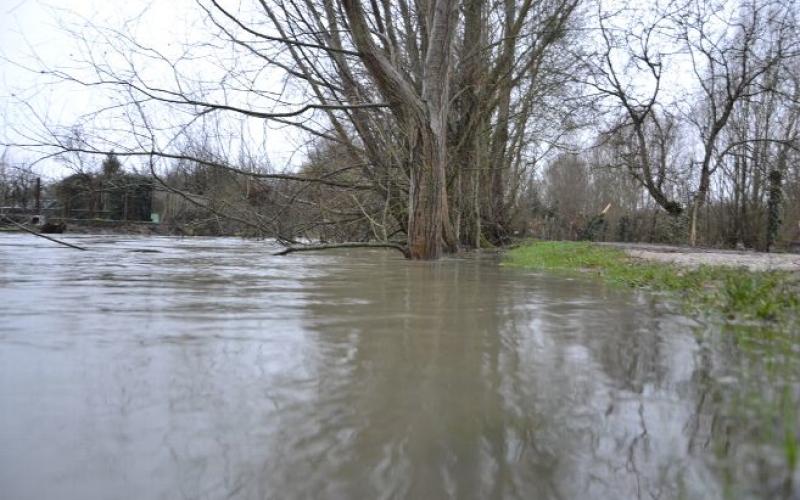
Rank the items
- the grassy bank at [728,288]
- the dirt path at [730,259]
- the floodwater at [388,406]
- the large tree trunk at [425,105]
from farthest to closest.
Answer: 1. the large tree trunk at [425,105]
2. the dirt path at [730,259]
3. the grassy bank at [728,288]
4. the floodwater at [388,406]

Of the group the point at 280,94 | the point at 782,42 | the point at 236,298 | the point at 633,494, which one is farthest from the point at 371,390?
the point at 782,42

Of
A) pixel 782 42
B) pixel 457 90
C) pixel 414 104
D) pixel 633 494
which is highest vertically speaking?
pixel 782 42

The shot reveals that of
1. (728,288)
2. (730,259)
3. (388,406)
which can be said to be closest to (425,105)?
(730,259)

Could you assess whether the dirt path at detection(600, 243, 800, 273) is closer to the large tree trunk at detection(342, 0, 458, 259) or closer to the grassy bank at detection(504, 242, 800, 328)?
the grassy bank at detection(504, 242, 800, 328)

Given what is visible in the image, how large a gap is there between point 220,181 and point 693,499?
929 cm

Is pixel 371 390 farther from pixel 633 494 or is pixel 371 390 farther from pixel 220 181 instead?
pixel 220 181

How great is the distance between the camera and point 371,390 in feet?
6.03

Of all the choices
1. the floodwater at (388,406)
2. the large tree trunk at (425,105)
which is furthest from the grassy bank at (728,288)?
the large tree trunk at (425,105)

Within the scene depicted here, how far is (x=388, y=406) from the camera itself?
169 centimetres

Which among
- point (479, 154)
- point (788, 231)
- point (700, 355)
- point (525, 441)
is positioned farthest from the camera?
point (788, 231)

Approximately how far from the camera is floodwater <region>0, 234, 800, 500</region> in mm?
1229

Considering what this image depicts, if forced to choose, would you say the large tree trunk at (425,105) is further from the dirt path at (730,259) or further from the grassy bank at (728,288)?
the dirt path at (730,259)

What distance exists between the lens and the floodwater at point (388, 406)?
123 cm

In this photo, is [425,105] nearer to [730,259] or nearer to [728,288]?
[730,259]
